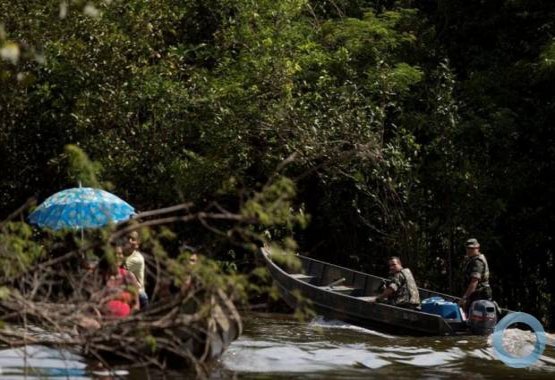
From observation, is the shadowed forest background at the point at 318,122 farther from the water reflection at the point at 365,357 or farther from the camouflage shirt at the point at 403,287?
the water reflection at the point at 365,357

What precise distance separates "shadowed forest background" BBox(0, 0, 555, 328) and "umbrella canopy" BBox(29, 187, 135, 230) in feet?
12.6

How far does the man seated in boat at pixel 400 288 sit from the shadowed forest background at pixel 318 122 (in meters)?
2.71

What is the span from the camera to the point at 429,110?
22.7 metres

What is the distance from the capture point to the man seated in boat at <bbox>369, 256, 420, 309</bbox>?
17188 millimetres

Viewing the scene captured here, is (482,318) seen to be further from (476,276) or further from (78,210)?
(78,210)

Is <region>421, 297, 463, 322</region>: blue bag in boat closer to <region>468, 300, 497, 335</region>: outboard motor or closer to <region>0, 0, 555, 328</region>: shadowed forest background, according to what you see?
<region>468, 300, 497, 335</region>: outboard motor

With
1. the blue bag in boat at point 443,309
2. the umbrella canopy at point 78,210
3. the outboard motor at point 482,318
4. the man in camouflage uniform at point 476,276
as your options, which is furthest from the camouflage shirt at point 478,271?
the umbrella canopy at point 78,210

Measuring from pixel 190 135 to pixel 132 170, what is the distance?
1.32 m

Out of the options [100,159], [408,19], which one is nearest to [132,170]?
[100,159]

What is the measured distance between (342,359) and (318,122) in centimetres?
772

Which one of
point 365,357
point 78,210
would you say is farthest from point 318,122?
point 365,357

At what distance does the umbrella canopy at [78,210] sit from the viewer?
14727 millimetres

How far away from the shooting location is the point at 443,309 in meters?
16.5

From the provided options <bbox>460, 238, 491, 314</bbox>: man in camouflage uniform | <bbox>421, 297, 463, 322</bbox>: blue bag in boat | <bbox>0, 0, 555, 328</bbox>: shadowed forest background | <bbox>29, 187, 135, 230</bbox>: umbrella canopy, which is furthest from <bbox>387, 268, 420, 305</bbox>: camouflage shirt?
<bbox>29, 187, 135, 230</bbox>: umbrella canopy
